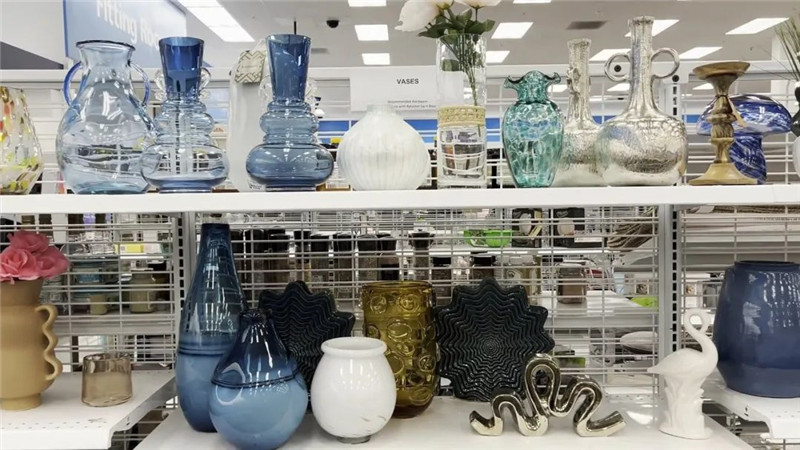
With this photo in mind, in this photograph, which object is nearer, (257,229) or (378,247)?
(257,229)

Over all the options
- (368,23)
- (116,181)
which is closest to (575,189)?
(116,181)

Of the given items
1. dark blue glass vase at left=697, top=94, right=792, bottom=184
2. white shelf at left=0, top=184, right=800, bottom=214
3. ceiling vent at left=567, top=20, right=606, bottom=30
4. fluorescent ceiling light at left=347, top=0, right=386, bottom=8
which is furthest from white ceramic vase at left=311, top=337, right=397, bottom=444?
ceiling vent at left=567, top=20, right=606, bottom=30

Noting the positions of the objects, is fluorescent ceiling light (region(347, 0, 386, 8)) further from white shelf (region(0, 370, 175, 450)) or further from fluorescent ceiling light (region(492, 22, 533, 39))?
white shelf (region(0, 370, 175, 450))

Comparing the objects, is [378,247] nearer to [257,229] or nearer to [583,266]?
[257,229]

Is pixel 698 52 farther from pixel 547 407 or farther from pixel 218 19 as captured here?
pixel 547 407

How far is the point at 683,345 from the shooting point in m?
1.26

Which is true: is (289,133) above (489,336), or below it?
above

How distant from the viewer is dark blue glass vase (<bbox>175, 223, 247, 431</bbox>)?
1.00 metres

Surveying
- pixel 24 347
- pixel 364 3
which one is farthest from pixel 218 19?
pixel 24 347

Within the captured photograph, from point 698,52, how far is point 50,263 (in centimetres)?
780

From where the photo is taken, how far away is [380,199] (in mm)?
872

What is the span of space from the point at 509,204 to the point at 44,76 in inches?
41.9

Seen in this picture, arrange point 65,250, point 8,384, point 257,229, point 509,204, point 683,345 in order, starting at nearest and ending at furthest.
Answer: point 509,204
point 8,384
point 683,345
point 257,229
point 65,250

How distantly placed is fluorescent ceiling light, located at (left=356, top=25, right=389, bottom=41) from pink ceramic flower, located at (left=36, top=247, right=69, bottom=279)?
535 centimetres
